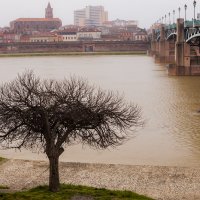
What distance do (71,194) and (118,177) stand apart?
2.97 m

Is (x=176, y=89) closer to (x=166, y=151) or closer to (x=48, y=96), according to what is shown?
(x=166, y=151)

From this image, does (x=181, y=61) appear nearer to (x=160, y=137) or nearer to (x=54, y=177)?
(x=160, y=137)

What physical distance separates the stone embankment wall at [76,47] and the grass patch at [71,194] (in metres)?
109

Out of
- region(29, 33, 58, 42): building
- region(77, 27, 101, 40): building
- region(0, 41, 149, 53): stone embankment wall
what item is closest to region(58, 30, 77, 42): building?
region(77, 27, 101, 40): building

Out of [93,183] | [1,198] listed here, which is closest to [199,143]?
[93,183]

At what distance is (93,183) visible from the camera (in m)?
13.2

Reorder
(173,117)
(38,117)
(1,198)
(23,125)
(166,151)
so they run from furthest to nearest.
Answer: (173,117)
(166,151)
(23,125)
(38,117)
(1,198)

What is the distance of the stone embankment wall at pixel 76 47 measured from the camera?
4730 inches

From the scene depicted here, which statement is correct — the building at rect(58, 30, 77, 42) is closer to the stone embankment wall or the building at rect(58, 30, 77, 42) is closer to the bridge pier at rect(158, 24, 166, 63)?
the stone embankment wall

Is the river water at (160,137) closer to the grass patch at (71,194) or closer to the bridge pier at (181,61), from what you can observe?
the grass patch at (71,194)

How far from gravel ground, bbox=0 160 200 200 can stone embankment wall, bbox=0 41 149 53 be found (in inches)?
4180

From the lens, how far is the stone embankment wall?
394ft

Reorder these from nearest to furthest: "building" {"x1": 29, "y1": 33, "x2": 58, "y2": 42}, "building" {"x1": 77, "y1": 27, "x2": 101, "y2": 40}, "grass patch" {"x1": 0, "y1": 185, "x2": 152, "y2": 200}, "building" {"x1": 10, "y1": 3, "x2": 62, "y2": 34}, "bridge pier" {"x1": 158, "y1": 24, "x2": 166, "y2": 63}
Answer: "grass patch" {"x1": 0, "y1": 185, "x2": 152, "y2": 200}
"bridge pier" {"x1": 158, "y1": 24, "x2": 166, "y2": 63}
"building" {"x1": 29, "y1": 33, "x2": 58, "y2": 42}
"building" {"x1": 77, "y1": 27, "x2": 101, "y2": 40}
"building" {"x1": 10, "y1": 3, "x2": 62, "y2": 34}

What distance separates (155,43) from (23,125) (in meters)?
87.8
